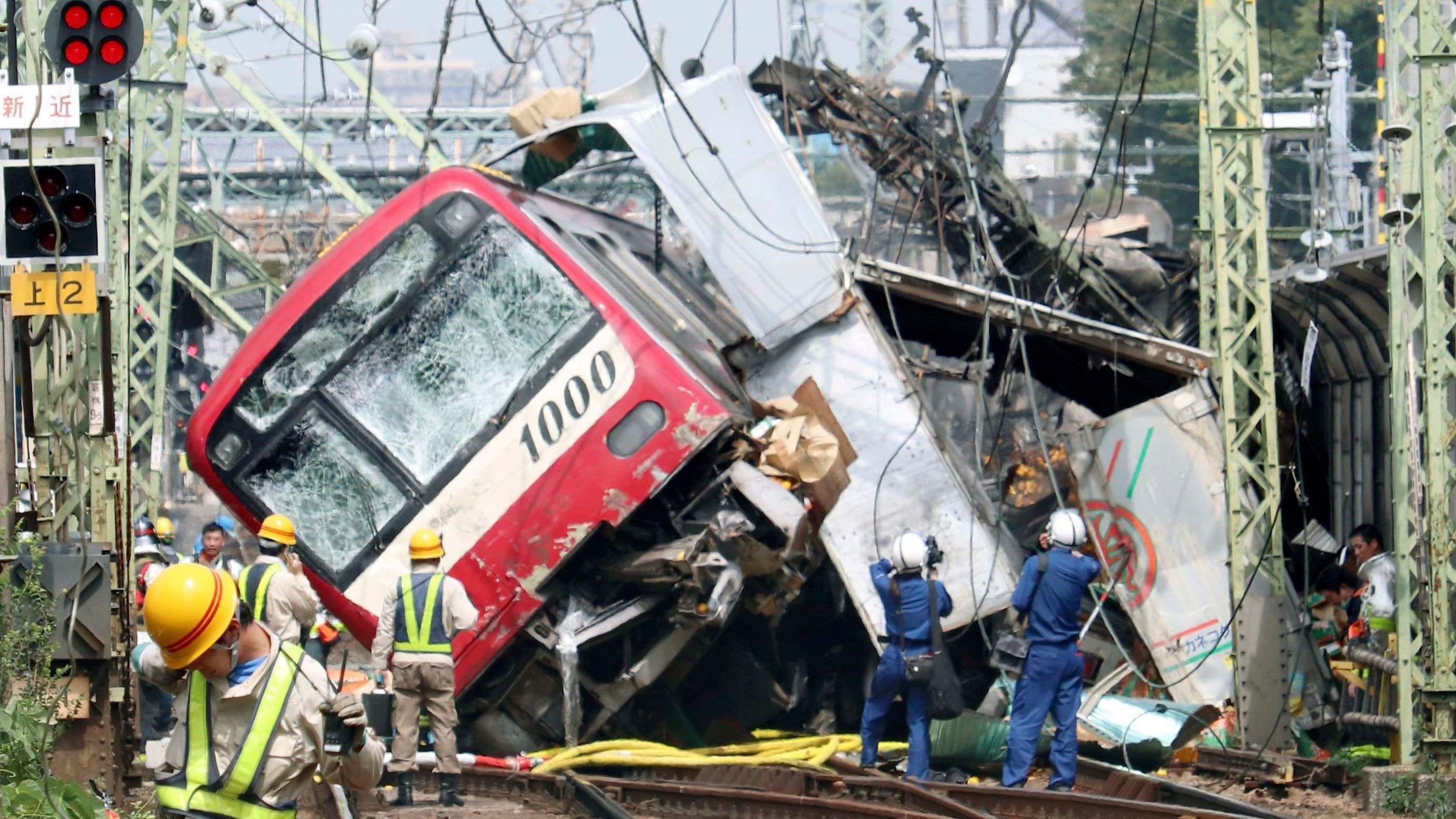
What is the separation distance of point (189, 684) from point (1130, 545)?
29.3ft

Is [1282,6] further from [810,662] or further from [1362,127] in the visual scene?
[810,662]

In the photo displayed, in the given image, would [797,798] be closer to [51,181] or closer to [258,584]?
[258,584]

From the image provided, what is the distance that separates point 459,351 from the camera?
35.4 ft

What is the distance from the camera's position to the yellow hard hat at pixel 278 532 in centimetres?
964

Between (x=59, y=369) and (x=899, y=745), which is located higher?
(x=59, y=369)

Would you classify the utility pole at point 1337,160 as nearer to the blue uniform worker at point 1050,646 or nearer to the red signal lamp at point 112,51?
the blue uniform worker at point 1050,646

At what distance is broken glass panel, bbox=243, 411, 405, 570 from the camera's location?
423 inches

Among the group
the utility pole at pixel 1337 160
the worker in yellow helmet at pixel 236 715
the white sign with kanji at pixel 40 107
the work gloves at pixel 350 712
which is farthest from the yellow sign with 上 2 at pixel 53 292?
the utility pole at pixel 1337 160

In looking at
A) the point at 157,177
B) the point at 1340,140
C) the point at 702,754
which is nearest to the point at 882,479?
the point at 702,754

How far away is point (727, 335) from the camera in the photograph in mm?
12742

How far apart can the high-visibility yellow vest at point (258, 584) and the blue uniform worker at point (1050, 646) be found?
3691 millimetres

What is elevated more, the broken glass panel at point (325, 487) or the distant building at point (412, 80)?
the distant building at point (412, 80)

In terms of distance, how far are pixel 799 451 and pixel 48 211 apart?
473cm

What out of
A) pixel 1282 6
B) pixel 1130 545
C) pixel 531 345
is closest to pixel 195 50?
pixel 531 345
